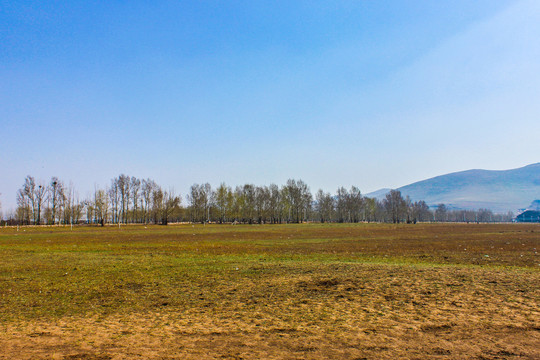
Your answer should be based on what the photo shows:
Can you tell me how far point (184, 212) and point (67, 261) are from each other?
462 feet

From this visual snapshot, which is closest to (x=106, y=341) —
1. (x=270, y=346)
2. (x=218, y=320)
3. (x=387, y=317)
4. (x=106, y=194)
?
(x=218, y=320)

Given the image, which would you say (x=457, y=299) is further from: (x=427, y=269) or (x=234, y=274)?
(x=234, y=274)

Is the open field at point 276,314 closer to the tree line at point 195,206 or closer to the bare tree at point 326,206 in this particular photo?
the tree line at point 195,206

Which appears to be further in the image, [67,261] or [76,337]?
[67,261]

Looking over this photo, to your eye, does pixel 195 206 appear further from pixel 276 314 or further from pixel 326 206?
pixel 276 314

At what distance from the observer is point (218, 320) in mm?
8945

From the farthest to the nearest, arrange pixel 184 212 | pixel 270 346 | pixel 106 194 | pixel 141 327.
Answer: pixel 184 212, pixel 106 194, pixel 141 327, pixel 270 346

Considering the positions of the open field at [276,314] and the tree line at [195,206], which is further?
the tree line at [195,206]

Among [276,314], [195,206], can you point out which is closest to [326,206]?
[195,206]

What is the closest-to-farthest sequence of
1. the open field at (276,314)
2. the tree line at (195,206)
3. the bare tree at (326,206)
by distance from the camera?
the open field at (276,314), the tree line at (195,206), the bare tree at (326,206)

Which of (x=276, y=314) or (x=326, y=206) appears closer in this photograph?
(x=276, y=314)

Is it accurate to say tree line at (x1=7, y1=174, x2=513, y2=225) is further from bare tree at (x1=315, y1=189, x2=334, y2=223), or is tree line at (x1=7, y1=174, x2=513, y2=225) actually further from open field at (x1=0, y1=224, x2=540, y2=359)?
open field at (x1=0, y1=224, x2=540, y2=359)

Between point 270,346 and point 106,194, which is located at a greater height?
point 106,194

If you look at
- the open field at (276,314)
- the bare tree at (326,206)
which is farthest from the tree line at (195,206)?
the open field at (276,314)
